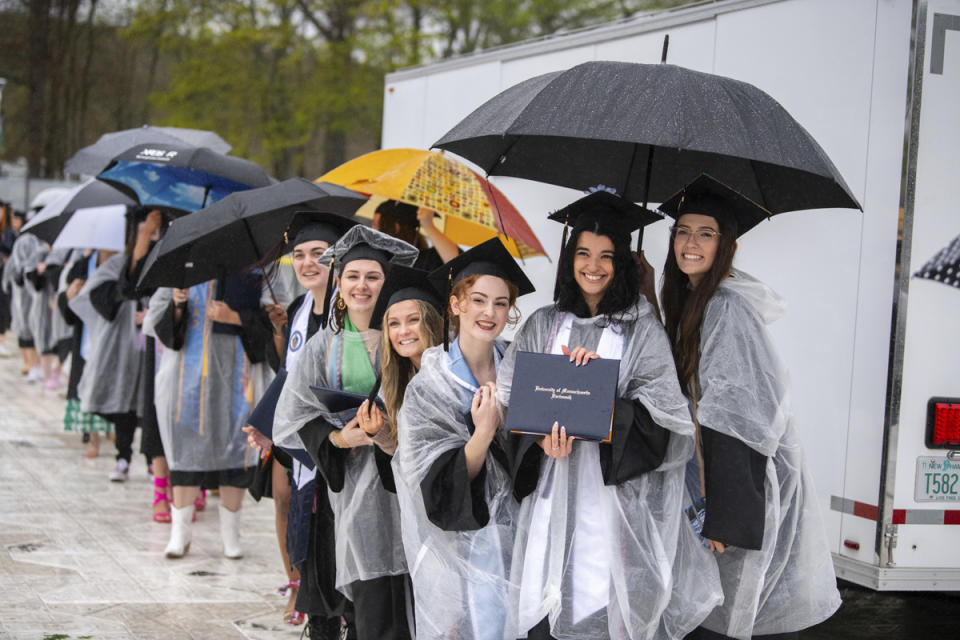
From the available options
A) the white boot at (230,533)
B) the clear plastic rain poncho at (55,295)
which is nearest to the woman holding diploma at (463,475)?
the white boot at (230,533)

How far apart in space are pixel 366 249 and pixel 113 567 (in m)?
3.15

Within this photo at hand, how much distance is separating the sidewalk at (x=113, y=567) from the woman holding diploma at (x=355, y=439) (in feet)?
4.59

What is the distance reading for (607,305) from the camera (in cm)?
370

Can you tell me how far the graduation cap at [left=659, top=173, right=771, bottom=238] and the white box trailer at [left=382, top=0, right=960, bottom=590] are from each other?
113cm

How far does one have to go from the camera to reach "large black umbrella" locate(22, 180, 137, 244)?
889cm

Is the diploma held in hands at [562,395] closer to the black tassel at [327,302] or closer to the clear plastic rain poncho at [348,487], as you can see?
the clear plastic rain poncho at [348,487]

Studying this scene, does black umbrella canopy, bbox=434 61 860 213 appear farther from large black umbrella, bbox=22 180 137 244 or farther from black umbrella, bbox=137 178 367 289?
large black umbrella, bbox=22 180 137 244

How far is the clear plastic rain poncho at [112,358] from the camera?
875 cm

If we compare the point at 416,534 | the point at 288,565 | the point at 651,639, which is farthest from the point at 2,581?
the point at 651,639

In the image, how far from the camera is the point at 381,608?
4.38 m

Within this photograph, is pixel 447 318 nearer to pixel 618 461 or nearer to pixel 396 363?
pixel 396 363

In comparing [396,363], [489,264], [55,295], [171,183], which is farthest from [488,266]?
[55,295]

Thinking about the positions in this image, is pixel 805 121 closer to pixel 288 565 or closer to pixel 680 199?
pixel 680 199

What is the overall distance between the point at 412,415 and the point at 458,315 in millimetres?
441
